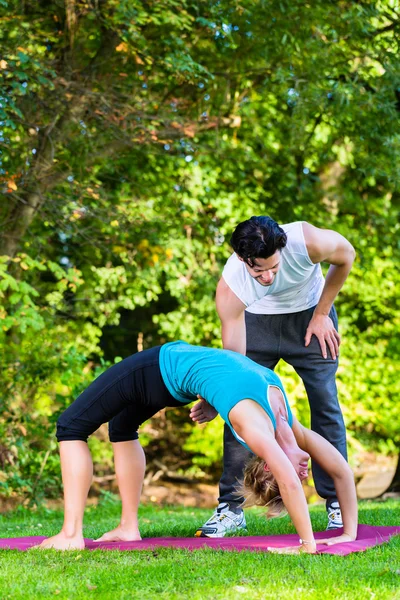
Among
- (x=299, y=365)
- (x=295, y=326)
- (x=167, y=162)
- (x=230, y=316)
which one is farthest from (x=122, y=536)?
(x=167, y=162)

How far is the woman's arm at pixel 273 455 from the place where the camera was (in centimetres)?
330

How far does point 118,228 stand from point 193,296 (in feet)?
6.94

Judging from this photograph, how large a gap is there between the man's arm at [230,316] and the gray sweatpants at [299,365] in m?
0.50

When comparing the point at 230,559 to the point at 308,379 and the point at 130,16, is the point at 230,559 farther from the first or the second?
the point at 130,16

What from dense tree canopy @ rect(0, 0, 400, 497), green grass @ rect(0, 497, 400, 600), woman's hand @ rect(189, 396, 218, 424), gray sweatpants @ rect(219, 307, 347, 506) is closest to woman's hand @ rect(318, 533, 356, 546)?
green grass @ rect(0, 497, 400, 600)

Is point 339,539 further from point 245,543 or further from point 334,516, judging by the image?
point 334,516

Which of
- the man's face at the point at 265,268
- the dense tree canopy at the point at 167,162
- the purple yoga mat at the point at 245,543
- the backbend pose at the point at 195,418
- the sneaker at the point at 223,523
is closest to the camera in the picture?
A: the backbend pose at the point at 195,418

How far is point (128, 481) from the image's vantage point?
3.98m

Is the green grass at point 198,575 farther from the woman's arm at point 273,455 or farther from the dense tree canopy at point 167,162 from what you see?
the dense tree canopy at point 167,162

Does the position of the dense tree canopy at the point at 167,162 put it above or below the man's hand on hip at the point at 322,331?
above

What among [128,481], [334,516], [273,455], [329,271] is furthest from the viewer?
[329,271]

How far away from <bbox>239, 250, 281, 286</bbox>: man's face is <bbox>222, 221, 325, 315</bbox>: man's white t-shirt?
17 centimetres

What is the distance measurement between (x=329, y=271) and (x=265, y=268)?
822mm

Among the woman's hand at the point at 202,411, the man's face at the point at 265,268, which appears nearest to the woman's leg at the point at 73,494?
the woman's hand at the point at 202,411
